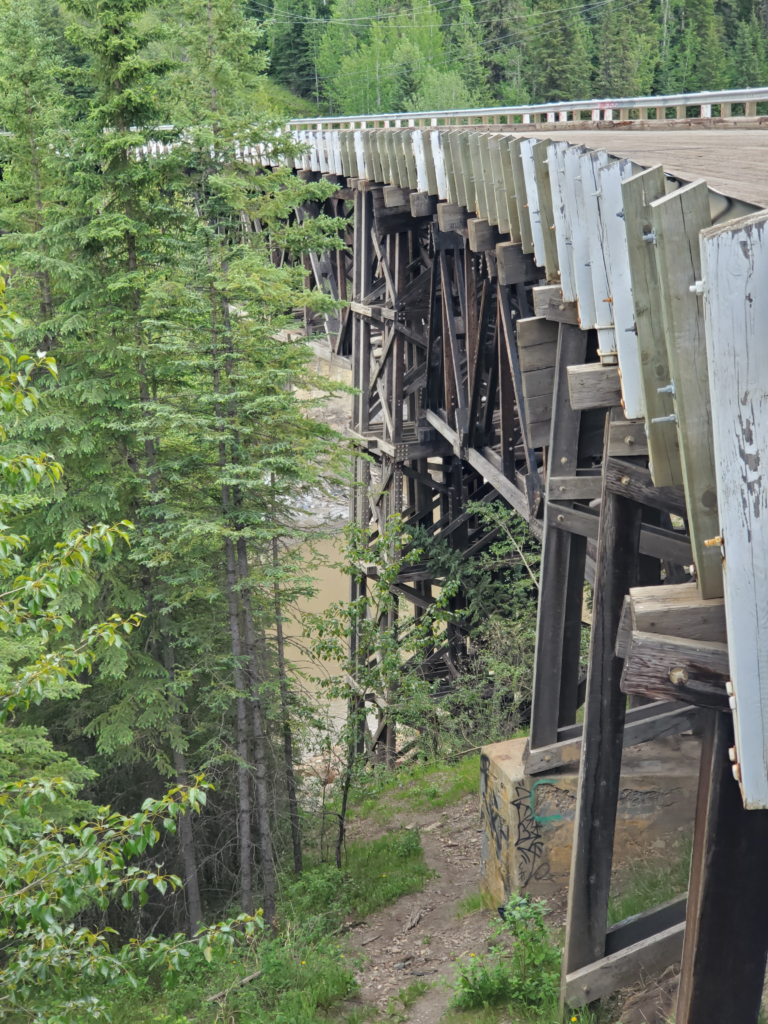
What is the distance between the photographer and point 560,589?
5.16 metres

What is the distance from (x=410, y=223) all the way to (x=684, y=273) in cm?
988

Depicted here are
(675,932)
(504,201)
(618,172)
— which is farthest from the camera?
(504,201)

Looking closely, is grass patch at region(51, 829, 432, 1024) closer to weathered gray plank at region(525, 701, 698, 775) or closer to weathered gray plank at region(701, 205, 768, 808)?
weathered gray plank at region(525, 701, 698, 775)

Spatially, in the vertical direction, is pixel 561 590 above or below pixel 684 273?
below

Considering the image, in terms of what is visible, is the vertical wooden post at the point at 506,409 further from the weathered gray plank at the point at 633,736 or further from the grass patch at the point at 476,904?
the grass patch at the point at 476,904

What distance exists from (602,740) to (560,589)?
1294 millimetres

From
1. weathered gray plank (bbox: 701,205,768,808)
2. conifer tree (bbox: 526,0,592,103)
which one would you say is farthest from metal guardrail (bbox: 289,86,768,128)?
conifer tree (bbox: 526,0,592,103)

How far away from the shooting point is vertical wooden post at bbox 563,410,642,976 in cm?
382

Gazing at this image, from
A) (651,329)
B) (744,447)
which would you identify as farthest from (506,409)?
(744,447)

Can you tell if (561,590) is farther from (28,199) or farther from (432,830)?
(28,199)

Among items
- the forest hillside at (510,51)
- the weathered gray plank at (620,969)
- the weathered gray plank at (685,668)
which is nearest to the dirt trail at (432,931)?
the weathered gray plank at (620,969)

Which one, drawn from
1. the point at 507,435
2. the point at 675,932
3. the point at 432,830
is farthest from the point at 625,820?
the point at 507,435

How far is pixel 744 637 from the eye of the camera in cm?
185

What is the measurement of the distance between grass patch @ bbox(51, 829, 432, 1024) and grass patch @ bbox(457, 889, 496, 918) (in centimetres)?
82
